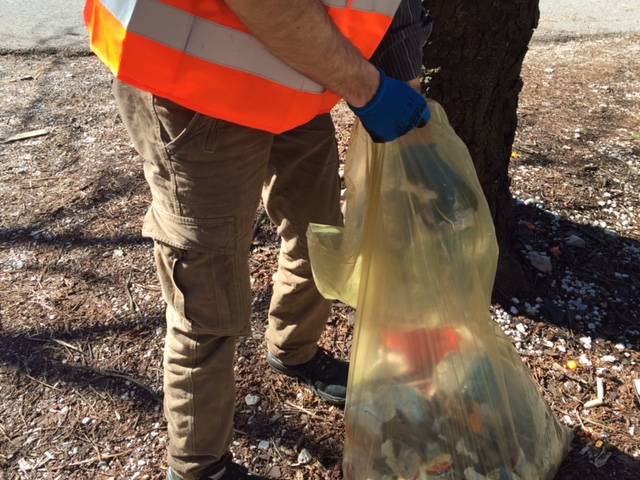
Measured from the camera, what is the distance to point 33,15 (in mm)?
5430

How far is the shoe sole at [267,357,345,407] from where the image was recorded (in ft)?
7.02

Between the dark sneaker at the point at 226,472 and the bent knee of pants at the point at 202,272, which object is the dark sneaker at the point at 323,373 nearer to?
the dark sneaker at the point at 226,472

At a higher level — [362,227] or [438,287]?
[362,227]

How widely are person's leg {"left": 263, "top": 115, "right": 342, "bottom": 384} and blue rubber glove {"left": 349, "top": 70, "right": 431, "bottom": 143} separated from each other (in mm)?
363

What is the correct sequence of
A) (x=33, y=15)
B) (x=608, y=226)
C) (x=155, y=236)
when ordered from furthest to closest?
(x=33, y=15), (x=608, y=226), (x=155, y=236)

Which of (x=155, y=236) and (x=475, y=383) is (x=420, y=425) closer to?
(x=475, y=383)

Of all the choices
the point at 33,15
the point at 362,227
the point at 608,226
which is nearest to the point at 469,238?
the point at 362,227

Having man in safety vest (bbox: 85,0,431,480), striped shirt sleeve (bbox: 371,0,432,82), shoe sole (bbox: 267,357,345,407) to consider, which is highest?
striped shirt sleeve (bbox: 371,0,432,82)

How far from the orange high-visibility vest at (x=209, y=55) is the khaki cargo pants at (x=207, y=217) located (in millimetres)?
88

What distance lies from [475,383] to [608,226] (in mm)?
1486

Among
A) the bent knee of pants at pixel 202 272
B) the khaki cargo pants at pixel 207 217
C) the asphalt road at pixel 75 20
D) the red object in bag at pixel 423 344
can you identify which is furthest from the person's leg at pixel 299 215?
the asphalt road at pixel 75 20

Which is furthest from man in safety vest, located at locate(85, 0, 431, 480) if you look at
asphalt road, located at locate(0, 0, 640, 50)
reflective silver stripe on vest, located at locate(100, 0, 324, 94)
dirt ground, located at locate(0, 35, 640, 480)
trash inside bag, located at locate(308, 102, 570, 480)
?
asphalt road, located at locate(0, 0, 640, 50)

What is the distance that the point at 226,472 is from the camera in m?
1.81

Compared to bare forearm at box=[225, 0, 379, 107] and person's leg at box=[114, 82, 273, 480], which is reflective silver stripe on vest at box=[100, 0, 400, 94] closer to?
bare forearm at box=[225, 0, 379, 107]
